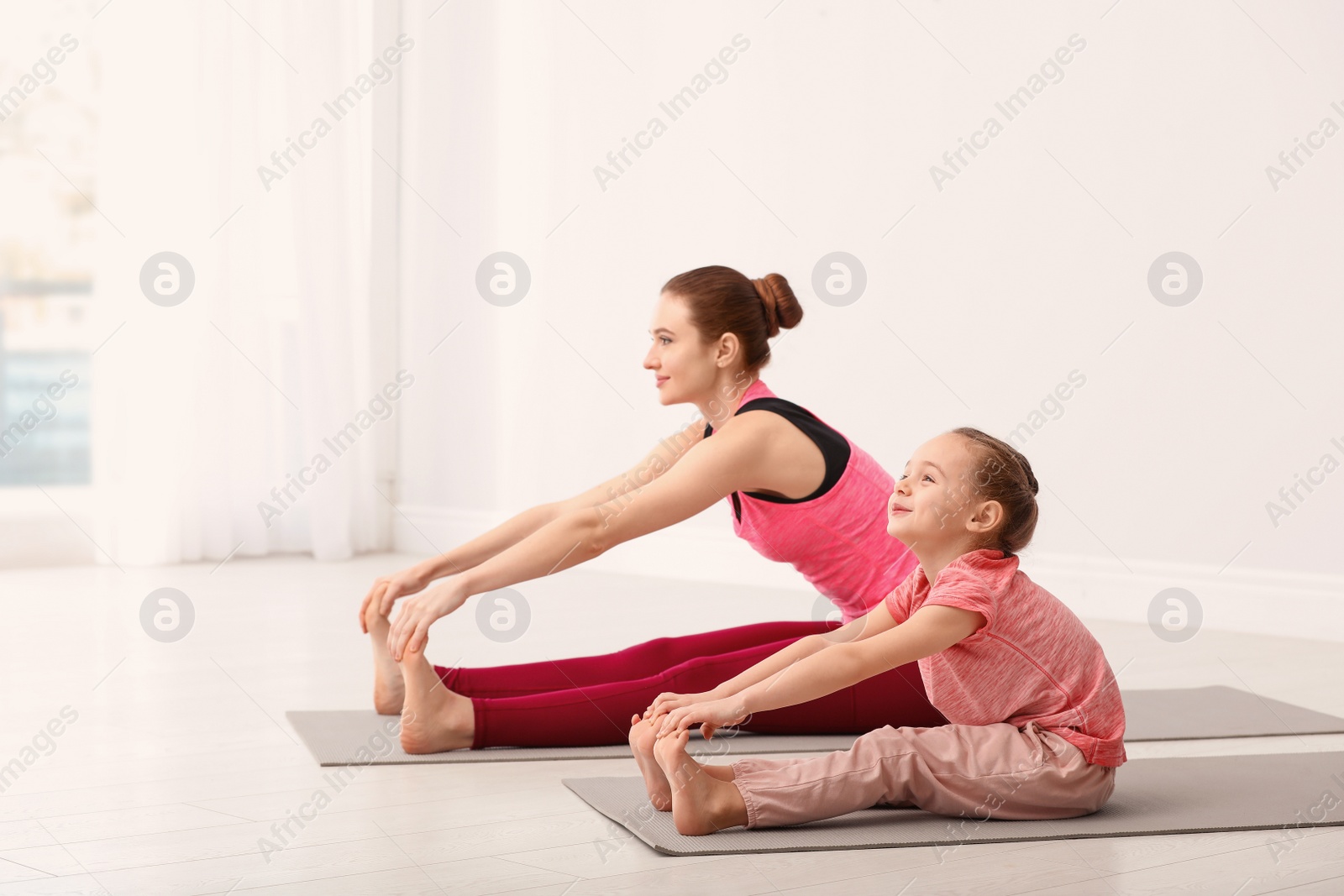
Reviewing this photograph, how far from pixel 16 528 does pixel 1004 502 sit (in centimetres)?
392

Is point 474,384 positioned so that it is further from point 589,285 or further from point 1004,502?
point 1004,502

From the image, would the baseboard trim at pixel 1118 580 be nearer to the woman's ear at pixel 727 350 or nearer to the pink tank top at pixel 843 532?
the pink tank top at pixel 843 532

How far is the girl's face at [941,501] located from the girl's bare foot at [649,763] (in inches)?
15.5

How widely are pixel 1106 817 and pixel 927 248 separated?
2.56 meters

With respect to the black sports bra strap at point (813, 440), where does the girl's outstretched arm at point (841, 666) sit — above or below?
below

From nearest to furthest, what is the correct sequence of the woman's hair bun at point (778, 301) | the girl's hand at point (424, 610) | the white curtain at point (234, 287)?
the girl's hand at point (424, 610) < the woman's hair bun at point (778, 301) < the white curtain at point (234, 287)

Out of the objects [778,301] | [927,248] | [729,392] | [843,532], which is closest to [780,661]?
[843,532]

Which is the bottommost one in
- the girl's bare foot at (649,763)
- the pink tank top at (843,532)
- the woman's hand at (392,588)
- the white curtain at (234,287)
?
the white curtain at (234,287)

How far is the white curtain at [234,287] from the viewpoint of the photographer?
4648mm

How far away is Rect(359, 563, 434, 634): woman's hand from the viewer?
7.07ft

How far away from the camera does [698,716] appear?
162 cm

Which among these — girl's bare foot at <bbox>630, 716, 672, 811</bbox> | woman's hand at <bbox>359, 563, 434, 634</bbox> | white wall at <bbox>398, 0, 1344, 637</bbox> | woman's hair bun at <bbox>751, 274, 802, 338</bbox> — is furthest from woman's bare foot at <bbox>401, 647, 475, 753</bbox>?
white wall at <bbox>398, 0, 1344, 637</bbox>

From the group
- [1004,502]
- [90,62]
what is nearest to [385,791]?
[1004,502]

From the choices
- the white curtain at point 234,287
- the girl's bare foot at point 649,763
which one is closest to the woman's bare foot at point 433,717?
the girl's bare foot at point 649,763
